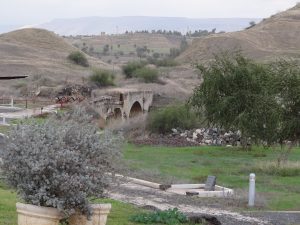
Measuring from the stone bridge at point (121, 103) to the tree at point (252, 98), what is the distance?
18.9m

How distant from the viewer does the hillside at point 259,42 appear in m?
118

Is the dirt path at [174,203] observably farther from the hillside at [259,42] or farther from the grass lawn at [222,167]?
the hillside at [259,42]

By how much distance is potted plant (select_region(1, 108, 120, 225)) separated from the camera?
8.58m

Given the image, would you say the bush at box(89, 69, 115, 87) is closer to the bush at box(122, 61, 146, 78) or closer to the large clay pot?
the bush at box(122, 61, 146, 78)

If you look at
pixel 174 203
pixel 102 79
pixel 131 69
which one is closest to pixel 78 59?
pixel 131 69

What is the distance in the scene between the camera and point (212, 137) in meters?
42.2

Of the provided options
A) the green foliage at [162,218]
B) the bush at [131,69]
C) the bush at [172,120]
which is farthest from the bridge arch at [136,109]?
the green foliage at [162,218]

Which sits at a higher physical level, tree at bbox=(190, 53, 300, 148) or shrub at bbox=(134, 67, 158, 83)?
tree at bbox=(190, 53, 300, 148)

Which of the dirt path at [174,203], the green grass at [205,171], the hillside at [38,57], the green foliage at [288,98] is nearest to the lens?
the green grass at [205,171]

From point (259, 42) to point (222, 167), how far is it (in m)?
99.2

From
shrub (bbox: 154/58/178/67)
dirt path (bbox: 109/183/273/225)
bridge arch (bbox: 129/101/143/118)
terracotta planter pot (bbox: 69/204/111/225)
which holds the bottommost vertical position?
shrub (bbox: 154/58/178/67)

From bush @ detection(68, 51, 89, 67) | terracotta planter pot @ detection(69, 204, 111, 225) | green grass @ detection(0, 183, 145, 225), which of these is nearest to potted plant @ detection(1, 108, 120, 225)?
terracotta planter pot @ detection(69, 204, 111, 225)

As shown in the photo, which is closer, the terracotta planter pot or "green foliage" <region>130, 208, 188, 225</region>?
the terracotta planter pot

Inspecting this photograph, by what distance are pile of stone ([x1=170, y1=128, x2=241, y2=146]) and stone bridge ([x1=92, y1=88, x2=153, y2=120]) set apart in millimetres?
10527
